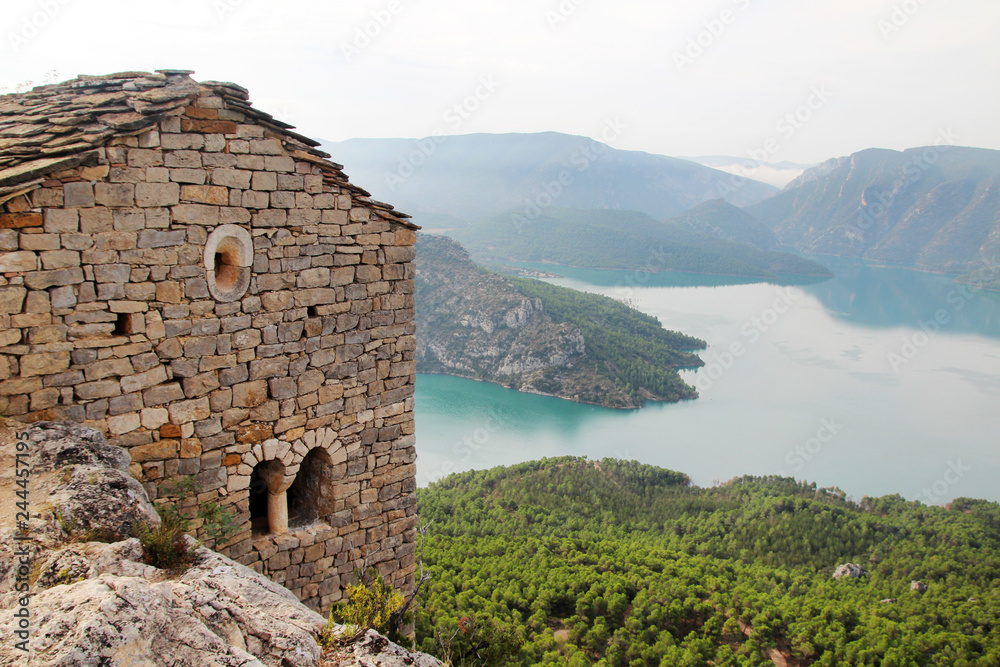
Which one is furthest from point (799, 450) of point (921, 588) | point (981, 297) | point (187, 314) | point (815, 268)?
point (815, 268)

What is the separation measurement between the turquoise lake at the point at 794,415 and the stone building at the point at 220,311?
27.4 metres

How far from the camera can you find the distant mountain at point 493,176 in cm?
13675

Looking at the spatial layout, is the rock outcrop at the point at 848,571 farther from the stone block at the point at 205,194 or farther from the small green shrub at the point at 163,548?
the stone block at the point at 205,194

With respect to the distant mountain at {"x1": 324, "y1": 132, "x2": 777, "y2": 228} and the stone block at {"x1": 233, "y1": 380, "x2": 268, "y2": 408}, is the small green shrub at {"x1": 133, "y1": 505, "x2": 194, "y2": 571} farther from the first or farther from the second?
the distant mountain at {"x1": 324, "y1": 132, "x2": 777, "y2": 228}

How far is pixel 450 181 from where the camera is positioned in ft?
540

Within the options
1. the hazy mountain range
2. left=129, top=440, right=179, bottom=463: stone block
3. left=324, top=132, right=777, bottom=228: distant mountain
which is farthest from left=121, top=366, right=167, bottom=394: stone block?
left=324, top=132, right=777, bottom=228: distant mountain

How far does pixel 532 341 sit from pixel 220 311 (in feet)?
157

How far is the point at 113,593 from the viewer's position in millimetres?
2516

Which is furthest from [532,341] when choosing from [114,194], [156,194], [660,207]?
[660,207]

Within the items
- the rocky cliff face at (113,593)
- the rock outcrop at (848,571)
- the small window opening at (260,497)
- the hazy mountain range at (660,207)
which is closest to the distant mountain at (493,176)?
the hazy mountain range at (660,207)

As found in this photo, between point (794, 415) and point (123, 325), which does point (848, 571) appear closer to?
point (123, 325)

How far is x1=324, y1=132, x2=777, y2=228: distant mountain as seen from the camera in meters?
137

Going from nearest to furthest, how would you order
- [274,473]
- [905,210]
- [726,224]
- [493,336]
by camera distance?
[274,473] < [493,336] < [905,210] < [726,224]

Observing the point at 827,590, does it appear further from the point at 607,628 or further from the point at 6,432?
the point at 6,432
